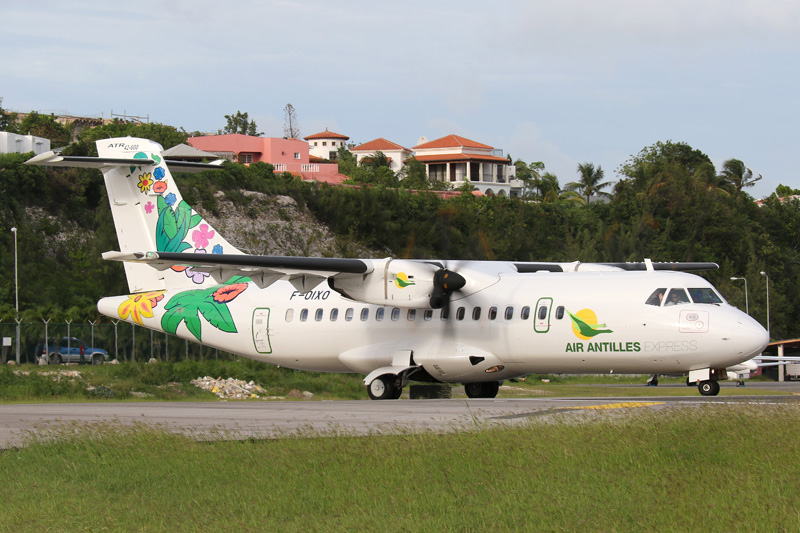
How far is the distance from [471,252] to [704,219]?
29.8 meters

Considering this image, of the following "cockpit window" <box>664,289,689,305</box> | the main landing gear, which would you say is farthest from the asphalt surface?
the main landing gear

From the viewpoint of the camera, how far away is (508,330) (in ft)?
63.1

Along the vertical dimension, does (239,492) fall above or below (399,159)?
below

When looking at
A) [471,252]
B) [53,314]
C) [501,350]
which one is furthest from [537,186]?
[501,350]

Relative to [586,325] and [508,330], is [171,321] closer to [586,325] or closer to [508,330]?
[508,330]

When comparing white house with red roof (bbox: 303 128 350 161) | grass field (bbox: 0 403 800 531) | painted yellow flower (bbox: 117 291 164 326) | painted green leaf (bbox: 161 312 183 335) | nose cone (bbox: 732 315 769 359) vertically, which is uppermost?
white house with red roof (bbox: 303 128 350 161)

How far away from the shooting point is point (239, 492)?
8.34m

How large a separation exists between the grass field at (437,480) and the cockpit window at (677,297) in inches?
244

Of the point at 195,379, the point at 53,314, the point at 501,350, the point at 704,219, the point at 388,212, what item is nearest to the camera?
the point at 501,350

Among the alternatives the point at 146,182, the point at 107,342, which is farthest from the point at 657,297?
the point at 107,342

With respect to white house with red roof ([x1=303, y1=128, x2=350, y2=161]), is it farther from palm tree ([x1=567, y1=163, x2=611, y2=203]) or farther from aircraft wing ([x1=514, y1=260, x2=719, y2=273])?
aircraft wing ([x1=514, y1=260, x2=719, y2=273])

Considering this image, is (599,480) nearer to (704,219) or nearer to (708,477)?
(708,477)

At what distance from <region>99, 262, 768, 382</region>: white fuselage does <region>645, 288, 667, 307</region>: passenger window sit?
0.29 ft

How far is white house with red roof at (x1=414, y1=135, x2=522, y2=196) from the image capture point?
111 meters
